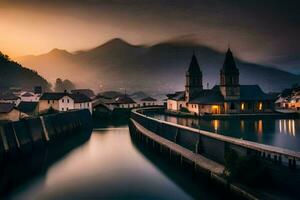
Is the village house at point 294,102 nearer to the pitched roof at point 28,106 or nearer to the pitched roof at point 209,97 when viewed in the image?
the pitched roof at point 209,97

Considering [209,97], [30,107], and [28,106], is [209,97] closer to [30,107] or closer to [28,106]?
[30,107]

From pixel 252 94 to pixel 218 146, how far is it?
216 ft

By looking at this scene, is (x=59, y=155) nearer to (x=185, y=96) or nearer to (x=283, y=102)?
(x=185, y=96)

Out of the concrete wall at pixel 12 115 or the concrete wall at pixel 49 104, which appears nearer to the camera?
the concrete wall at pixel 12 115

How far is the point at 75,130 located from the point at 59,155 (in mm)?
26248

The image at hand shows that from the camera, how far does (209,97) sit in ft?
324

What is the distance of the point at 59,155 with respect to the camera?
164ft

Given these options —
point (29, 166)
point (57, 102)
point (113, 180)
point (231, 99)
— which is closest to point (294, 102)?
point (231, 99)


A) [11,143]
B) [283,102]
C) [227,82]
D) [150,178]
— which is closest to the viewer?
[150,178]

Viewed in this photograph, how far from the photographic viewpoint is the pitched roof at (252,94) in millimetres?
96188

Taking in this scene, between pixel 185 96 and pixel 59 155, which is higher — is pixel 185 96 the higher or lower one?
the higher one

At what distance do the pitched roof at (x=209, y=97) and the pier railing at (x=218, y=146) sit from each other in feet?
128

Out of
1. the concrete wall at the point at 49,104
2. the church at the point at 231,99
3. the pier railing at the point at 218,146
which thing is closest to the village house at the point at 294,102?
the church at the point at 231,99

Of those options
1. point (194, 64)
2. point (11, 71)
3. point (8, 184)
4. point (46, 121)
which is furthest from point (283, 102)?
point (11, 71)
